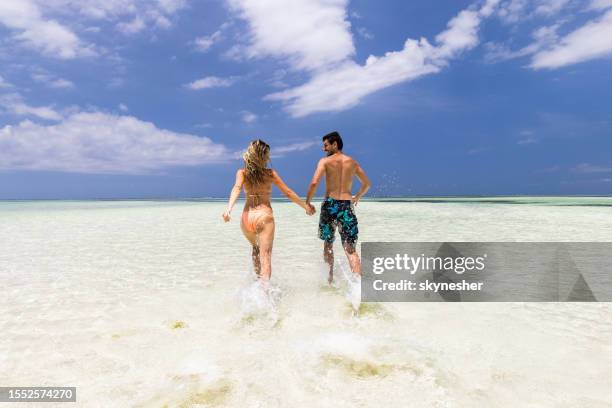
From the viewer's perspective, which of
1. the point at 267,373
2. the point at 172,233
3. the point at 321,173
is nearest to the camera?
the point at 267,373

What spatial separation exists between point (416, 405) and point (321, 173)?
141 inches

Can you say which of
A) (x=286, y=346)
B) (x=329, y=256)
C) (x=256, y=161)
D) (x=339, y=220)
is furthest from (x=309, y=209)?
(x=286, y=346)

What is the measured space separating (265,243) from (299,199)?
811 millimetres

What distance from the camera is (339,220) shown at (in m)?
5.56

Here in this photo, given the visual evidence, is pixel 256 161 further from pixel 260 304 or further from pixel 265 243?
pixel 260 304

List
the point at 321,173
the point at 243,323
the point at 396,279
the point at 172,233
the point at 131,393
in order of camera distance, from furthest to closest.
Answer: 1. the point at 172,233
2. the point at 396,279
3. the point at 321,173
4. the point at 243,323
5. the point at 131,393

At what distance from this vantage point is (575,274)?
6.51 m

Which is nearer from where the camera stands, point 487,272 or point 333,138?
point 333,138

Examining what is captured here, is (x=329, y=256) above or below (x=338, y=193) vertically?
below

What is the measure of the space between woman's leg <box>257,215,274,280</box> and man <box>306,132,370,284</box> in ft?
3.01

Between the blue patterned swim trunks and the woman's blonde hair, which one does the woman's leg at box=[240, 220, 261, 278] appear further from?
the blue patterned swim trunks

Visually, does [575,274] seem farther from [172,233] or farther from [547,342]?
[172,233]

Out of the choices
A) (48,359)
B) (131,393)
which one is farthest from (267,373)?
(48,359)

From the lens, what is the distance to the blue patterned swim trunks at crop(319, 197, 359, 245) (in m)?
5.50
